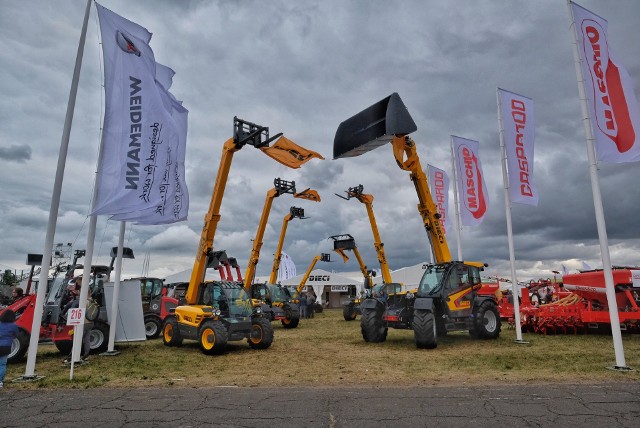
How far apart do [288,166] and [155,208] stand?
4940mm

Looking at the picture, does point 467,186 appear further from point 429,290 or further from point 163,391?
point 163,391

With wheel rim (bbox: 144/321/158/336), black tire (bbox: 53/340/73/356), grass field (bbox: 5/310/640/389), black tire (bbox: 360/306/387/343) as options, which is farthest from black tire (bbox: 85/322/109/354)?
black tire (bbox: 360/306/387/343)

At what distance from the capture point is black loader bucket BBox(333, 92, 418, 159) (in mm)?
11500

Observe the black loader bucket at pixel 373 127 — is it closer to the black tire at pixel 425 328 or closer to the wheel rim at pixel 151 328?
the black tire at pixel 425 328

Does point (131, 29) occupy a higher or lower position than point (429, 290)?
higher

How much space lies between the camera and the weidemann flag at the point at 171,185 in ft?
29.8

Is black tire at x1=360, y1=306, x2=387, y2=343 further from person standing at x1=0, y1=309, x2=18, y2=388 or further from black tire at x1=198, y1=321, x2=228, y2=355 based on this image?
person standing at x1=0, y1=309, x2=18, y2=388

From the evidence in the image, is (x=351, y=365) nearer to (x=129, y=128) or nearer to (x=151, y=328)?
(x=129, y=128)

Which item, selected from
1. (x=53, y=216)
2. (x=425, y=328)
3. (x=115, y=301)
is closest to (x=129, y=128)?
(x=53, y=216)

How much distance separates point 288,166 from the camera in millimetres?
13133

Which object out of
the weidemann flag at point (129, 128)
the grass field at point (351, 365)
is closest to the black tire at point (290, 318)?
the grass field at point (351, 365)

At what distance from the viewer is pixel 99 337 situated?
1178 centimetres

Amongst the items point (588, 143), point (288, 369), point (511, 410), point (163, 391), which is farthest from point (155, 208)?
point (588, 143)

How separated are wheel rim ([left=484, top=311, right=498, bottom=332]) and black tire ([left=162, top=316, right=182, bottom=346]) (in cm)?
948
